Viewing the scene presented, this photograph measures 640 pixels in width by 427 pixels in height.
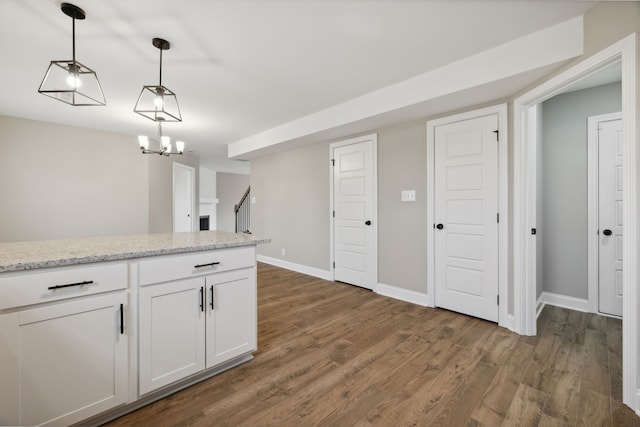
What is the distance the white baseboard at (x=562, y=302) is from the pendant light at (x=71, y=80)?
460 centimetres

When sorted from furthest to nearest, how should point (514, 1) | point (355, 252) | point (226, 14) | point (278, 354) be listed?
point (355, 252) < point (278, 354) < point (226, 14) < point (514, 1)

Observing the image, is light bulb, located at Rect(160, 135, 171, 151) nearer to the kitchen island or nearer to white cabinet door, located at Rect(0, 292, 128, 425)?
the kitchen island

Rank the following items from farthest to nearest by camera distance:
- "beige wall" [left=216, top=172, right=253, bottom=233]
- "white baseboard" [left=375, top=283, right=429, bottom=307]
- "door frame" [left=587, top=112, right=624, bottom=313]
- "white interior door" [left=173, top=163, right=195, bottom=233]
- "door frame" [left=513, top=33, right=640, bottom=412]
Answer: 1. "beige wall" [left=216, top=172, right=253, bottom=233]
2. "white interior door" [left=173, top=163, right=195, bottom=233]
3. "white baseboard" [left=375, top=283, right=429, bottom=307]
4. "door frame" [left=587, top=112, right=624, bottom=313]
5. "door frame" [left=513, top=33, right=640, bottom=412]

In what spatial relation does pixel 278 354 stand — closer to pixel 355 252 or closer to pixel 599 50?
pixel 355 252

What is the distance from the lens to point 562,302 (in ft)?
10.6

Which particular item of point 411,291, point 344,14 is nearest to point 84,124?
point 344,14

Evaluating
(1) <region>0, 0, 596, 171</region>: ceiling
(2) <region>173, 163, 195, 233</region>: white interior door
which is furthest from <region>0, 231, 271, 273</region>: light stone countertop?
(2) <region>173, 163, 195, 233</region>: white interior door

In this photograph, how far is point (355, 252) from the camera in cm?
408

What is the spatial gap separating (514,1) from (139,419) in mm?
3351

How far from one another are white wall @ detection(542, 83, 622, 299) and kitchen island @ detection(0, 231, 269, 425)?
350 centimetres

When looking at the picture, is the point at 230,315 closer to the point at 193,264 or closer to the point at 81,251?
the point at 193,264

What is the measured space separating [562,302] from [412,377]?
2.54m

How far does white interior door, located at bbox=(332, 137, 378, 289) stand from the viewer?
152 inches

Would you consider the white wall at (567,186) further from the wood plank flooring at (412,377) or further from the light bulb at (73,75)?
the light bulb at (73,75)
